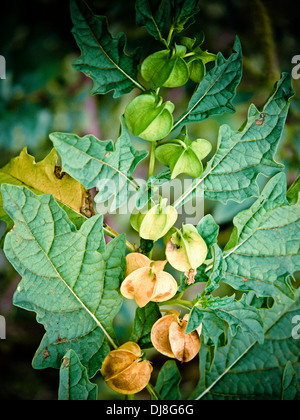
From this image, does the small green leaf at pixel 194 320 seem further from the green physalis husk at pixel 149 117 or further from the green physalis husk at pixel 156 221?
the green physalis husk at pixel 149 117

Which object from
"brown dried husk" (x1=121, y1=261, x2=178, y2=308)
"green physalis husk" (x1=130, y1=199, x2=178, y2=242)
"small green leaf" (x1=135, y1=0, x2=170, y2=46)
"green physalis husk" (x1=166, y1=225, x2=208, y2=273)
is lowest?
"brown dried husk" (x1=121, y1=261, x2=178, y2=308)

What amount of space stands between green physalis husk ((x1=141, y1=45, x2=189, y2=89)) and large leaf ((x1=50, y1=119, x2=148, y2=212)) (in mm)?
66

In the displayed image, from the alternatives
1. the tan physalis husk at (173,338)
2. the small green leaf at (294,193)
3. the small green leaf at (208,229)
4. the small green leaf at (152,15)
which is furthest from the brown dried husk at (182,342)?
the small green leaf at (152,15)

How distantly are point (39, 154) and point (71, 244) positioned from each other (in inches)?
5.7

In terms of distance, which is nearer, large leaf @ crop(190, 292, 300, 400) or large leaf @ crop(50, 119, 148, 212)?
large leaf @ crop(50, 119, 148, 212)

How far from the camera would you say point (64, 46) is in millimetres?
496

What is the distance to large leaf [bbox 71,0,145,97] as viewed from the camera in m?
0.43

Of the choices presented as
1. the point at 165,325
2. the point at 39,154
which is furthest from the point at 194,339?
the point at 39,154

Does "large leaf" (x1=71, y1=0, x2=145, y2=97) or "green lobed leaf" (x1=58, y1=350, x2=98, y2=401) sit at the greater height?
"large leaf" (x1=71, y1=0, x2=145, y2=97)

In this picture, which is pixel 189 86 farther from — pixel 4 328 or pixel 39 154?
pixel 4 328

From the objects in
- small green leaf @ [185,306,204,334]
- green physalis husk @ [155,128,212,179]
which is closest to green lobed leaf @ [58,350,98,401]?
small green leaf @ [185,306,204,334]

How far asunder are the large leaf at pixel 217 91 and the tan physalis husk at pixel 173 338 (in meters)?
0.24

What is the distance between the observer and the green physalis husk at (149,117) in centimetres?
44

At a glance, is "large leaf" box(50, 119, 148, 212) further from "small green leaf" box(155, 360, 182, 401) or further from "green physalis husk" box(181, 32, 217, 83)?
"small green leaf" box(155, 360, 182, 401)
